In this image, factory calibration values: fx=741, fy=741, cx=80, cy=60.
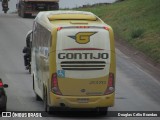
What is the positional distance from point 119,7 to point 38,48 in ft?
94.2

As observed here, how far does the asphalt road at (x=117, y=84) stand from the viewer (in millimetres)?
26516

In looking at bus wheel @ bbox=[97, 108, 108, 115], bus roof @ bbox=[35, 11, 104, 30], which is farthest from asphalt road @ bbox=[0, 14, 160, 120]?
bus roof @ bbox=[35, 11, 104, 30]

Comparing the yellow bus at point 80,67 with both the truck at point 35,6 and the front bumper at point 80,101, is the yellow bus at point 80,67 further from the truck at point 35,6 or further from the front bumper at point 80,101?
the truck at point 35,6

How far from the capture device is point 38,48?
86.2 ft

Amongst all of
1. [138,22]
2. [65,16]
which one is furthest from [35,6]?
[65,16]

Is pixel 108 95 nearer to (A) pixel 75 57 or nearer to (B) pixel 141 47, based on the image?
(A) pixel 75 57

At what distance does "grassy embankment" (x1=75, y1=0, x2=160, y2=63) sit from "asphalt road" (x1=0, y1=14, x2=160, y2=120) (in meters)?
1.54

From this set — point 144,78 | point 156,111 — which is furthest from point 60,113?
point 144,78

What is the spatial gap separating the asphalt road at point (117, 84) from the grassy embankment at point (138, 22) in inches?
60.8

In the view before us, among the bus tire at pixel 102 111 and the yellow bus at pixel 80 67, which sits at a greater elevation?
the yellow bus at pixel 80 67

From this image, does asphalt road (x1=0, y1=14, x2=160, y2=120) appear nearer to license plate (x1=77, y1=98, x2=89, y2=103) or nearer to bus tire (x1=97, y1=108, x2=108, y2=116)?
bus tire (x1=97, y1=108, x2=108, y2=116)

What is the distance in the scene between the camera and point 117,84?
32.1 meters

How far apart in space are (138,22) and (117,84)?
16150 mm

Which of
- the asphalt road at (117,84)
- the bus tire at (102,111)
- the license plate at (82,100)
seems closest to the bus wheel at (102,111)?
the bus tire at (102,111)
